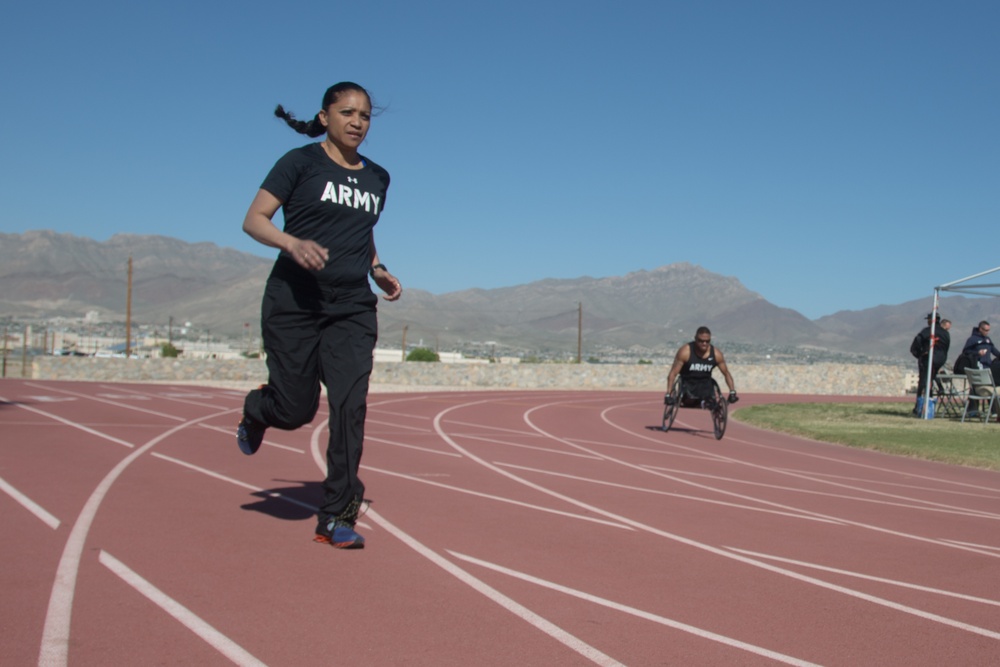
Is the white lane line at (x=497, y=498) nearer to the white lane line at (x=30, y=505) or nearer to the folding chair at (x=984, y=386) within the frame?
the white lane line at (x=30, y=505)

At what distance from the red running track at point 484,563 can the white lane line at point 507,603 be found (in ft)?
0.05

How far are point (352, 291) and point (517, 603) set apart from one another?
1941mm

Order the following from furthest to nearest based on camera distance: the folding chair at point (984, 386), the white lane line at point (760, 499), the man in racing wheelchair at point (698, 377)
Answer: the folding chair at point (984, 386) < the man in racing wheelchair at point (698, 377) < the white lane line at point (760, 499)

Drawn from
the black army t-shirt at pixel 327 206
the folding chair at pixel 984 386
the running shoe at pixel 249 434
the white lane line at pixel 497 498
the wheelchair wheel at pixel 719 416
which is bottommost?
the white lane line at pixel 497 498

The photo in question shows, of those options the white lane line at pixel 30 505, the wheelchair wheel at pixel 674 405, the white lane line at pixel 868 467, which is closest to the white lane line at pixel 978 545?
the white lane line at pixel 868 467

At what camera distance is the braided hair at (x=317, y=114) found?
5.59 meters

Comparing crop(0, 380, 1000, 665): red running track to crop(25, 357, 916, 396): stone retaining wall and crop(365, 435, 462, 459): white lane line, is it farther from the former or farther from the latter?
crop(25, 357, 916, 396): stone retaining wall

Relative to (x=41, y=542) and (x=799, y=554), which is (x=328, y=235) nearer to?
(x=41, y=542)

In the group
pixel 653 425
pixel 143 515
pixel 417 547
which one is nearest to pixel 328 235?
pixel 417 547

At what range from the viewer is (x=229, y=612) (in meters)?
4.08

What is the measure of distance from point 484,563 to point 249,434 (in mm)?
1611

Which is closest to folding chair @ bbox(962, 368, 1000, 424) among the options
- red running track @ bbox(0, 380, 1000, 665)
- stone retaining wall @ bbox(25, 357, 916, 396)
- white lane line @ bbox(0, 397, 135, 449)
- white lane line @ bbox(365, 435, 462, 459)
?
red running track @ bbox(0, 380, 1000, 665)

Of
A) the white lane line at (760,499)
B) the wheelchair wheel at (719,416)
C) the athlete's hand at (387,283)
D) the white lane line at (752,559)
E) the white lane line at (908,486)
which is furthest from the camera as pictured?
the wheelchair wheel at (719,416)

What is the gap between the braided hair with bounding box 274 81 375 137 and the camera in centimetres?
559
